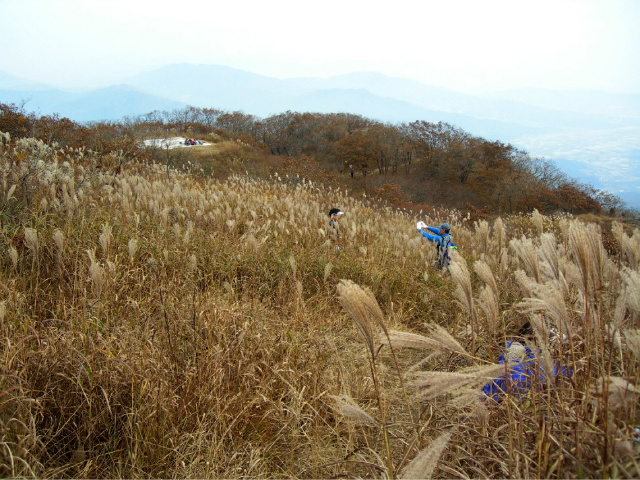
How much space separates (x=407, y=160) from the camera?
40.6 meters

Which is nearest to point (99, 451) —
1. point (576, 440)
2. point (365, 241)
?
point (576, 440)

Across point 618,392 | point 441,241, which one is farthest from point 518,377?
point 441,241

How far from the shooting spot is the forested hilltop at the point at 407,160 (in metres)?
28.2

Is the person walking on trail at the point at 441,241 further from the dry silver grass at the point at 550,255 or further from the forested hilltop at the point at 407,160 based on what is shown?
the forested hilltop at the point at 407,160

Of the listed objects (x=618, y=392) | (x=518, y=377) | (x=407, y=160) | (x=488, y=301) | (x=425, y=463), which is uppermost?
(x=407, y=160)

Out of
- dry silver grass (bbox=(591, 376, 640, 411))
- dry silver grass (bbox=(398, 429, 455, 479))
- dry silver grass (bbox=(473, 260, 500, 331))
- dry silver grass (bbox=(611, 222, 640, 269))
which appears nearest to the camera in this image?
dry silver grass (bbox=(398, 429, 455, 479))

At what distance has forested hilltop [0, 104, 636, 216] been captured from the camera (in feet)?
92.5

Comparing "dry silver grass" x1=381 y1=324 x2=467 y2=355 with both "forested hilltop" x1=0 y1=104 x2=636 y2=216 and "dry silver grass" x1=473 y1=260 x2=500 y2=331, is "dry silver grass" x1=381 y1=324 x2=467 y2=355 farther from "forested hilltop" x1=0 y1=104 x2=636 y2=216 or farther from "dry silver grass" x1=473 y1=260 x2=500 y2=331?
"forested hilltop" x1=0 y1=104 x2=636 y2=216

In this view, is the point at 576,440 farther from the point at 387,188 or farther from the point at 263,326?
the point at 387,188

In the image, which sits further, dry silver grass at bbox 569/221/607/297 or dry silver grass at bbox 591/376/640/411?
dry silver grass at bbox 569/221/607/297

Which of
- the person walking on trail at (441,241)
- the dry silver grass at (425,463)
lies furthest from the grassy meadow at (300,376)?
the person walking on trail at (441,241)

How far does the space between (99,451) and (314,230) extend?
4.15 m

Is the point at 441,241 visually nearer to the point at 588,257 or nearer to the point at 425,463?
the point at 588,257

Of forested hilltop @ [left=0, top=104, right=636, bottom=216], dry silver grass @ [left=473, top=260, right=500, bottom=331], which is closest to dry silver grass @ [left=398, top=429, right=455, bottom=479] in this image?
dry silver grass @ [left=473, top=260, right=500, bottom=331]
